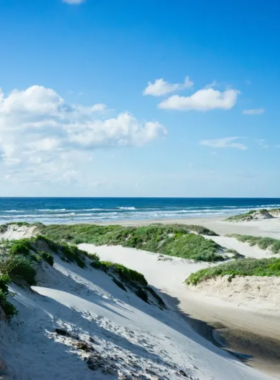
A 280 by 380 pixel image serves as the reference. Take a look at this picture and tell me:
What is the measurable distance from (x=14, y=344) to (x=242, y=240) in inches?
1051

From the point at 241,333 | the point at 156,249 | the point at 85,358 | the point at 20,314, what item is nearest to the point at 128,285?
the point at 241,333

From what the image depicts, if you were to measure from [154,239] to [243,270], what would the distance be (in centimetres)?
1301

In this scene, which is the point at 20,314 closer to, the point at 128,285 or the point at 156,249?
the point at 128,285

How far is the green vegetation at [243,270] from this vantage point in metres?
18.3

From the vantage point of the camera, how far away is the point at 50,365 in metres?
5.72

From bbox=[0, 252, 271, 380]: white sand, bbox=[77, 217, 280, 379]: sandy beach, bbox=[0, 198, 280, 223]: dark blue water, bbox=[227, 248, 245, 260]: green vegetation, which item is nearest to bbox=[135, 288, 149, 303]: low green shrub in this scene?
bbox=[77, 217, 280, 379]: sandy beach

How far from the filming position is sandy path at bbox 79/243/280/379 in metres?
11.5

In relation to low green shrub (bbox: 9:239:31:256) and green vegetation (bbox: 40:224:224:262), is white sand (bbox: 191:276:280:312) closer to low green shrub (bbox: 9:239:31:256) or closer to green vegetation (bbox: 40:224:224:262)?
green vegetation (bbox: 40:224:224:262)

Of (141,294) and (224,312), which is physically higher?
(141,294)

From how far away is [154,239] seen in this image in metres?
31.5

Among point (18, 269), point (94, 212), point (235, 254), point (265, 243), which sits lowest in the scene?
point (235, 254)

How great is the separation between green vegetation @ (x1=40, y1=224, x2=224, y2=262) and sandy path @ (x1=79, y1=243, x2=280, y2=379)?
8.20 feet

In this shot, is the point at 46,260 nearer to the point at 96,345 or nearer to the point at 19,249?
the point at 19,249

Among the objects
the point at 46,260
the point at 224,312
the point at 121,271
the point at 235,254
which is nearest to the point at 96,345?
the point at 46,260
